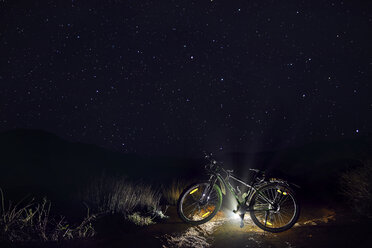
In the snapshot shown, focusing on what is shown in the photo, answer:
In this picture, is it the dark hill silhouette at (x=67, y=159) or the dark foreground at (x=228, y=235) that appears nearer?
the dark foreground at (x=228, y=235)

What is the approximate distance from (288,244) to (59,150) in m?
54.4

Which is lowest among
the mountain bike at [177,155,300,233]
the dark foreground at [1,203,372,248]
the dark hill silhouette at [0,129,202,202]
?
the dark hill silhouette at [0,129,202,202]

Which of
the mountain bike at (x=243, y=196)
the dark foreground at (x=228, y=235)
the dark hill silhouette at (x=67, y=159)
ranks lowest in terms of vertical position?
the dark hill silhouette at (x=67, y=159)

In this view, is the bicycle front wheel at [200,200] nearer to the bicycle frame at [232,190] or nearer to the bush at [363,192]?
the bicycle frame at [232,190]

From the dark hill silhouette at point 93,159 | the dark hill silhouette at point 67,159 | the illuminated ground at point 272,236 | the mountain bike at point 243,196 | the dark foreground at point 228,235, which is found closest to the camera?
the dark foreground at point 228,235

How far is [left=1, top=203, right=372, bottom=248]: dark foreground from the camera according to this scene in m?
4.41

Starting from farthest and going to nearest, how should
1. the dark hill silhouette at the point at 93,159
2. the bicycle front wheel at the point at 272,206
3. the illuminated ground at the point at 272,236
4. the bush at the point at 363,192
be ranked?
the dark hill silhouette at the point at 93,159, the bush at the point at 363,192, the bicycle front wheel at the point at 272,206, the illuminated ground at the point at 272,236

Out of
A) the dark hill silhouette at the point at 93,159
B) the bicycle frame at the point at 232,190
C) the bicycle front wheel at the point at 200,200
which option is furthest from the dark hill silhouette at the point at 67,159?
the bicycle frame at the point at 232,190

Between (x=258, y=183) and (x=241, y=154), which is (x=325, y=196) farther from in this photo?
(x=241, y=154)

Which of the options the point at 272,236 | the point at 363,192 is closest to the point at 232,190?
the point at 272,236

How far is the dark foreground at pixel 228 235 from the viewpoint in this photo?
14.5 feet

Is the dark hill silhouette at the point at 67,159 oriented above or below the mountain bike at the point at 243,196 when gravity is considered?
below

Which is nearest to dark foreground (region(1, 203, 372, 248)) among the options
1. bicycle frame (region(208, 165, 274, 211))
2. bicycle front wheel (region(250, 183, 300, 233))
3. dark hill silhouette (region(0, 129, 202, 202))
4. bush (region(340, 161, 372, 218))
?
bicycle front wheel (region(250, 183, 300, 233))

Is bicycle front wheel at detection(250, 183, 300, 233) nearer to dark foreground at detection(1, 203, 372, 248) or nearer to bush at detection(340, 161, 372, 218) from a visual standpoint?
dark foreground at detection(1, 203, 372, 248)
